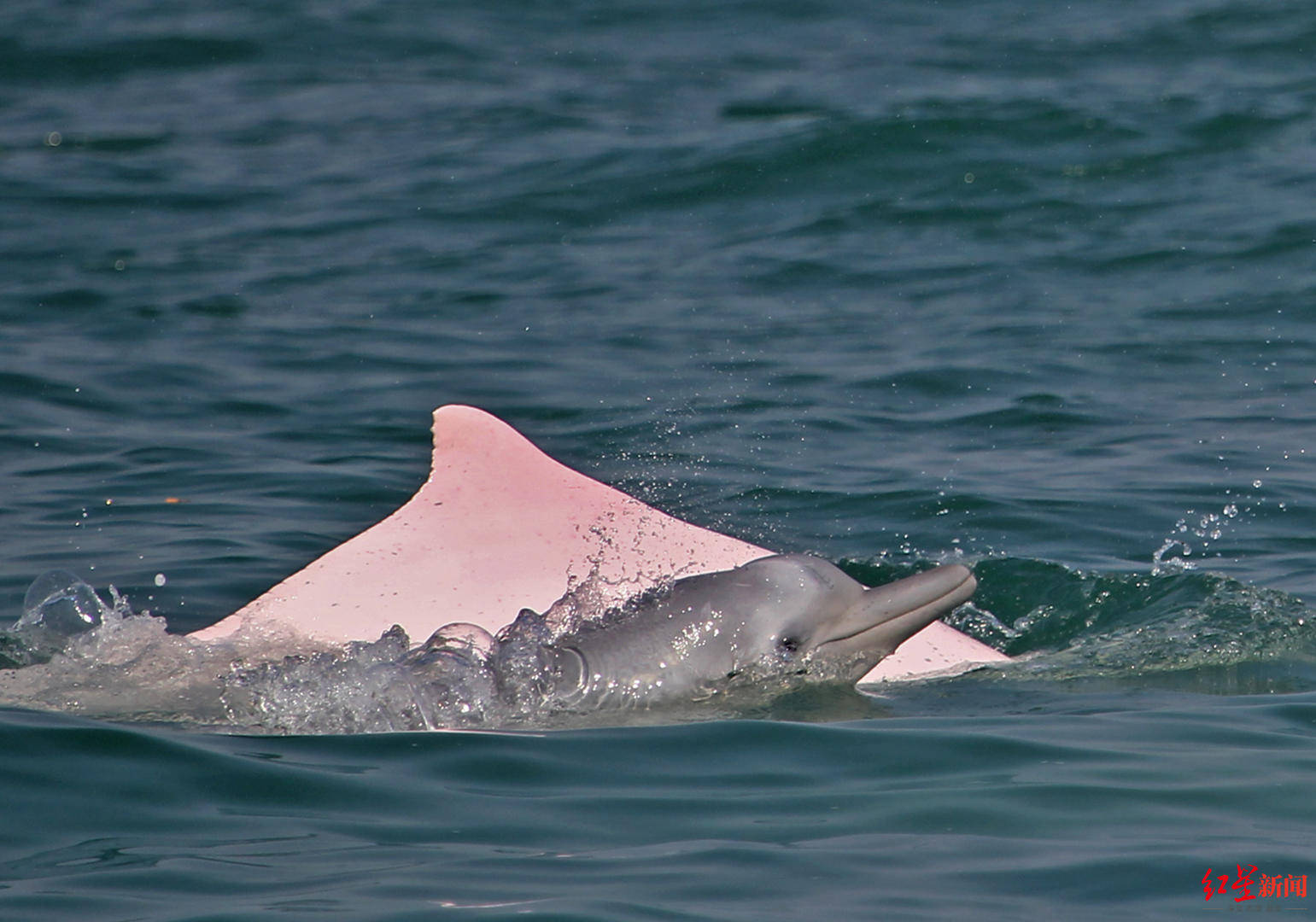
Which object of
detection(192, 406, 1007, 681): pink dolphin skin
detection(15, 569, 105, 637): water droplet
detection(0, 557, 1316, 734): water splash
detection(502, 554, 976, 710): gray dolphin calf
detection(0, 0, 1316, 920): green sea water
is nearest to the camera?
detection(0, 0, 1316, 920): green sea water

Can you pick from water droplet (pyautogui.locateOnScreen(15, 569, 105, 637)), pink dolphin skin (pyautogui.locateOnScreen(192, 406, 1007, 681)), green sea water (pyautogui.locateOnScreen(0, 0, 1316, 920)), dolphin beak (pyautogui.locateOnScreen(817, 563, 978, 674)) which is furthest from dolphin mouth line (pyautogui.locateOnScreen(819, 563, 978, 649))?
water droplet (pyautogui.locateOnScreen(15, 569, 105, 637))

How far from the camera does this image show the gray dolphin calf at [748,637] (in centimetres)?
629

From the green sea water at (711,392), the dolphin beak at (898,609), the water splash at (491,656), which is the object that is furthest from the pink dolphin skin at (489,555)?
the dolphin beak at (898,609)

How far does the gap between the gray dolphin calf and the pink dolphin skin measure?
81 cm

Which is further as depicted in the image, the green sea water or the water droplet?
the water droplet

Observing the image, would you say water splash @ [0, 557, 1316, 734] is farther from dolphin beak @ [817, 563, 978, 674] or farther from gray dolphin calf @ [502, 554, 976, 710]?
dolphin beak @ [817, 563, 978, 674]

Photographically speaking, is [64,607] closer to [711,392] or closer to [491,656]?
[491,656]

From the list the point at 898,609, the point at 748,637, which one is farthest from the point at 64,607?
the point at 898,609

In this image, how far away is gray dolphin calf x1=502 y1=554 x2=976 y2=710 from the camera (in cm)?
629

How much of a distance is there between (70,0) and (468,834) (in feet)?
75.7

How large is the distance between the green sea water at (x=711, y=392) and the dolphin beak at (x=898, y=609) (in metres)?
0.22

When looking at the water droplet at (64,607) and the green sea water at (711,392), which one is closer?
the green sea water at (711,392)

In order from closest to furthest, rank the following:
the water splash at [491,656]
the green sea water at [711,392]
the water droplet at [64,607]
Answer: the green sea water at [711,392]
the water splash at [491,656]
the water droplet at [64,607]

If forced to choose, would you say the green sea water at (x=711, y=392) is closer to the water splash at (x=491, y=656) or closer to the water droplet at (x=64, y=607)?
the water splash at (x=491, y=656)
